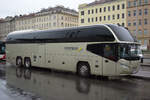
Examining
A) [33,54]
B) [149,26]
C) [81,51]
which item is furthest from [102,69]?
[149,26]

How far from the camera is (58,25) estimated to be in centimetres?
9406

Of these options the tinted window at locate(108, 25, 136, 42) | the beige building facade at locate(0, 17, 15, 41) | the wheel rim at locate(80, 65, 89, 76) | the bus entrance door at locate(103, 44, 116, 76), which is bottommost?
the wheel rim at locate(80, 65, 89, 76)

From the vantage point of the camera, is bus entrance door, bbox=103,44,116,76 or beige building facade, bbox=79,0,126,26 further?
beige building facade, bbox=79,0,126,26

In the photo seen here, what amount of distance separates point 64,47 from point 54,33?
1697 mm

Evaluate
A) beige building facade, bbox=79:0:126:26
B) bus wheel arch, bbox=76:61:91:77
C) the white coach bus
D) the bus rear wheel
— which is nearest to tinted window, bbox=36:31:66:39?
the white coach bus

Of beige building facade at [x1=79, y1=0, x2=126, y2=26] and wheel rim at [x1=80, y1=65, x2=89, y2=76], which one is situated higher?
beige building facade at [x1=79, y1=0, x2=126, y2=26]

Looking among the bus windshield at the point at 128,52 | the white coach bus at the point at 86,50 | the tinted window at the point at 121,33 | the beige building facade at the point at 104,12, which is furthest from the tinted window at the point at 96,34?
the beige building facade at the point at 104,12

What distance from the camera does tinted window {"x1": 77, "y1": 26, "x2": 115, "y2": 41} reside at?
11703mm

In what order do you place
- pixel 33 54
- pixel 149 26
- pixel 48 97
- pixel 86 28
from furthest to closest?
pixel 149 26 → pixel 33 54 → pixel 86 28 → pixel 48 97

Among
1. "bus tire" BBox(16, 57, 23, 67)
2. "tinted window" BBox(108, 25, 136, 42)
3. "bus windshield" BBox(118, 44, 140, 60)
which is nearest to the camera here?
"bus windshield" BBox(118, 44, 140, 60)

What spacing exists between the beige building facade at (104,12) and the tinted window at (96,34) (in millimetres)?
62033

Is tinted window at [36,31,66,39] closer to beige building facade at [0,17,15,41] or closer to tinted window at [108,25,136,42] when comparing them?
tinted window at [108,25,136,42]

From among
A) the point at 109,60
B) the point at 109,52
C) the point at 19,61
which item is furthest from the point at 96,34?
the point at 19,61

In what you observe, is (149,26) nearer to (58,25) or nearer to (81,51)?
(58,25)
